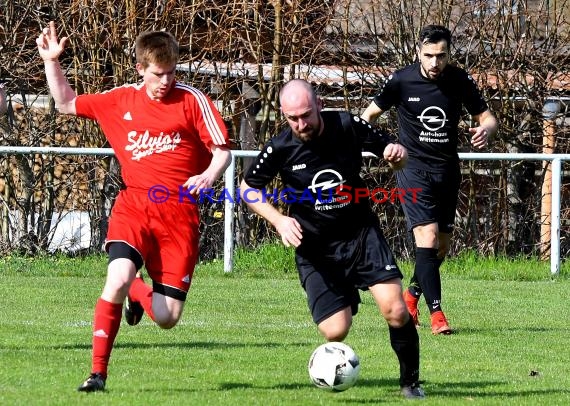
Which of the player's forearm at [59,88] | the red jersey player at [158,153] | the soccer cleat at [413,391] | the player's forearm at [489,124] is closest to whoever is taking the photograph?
the soccer cleat at [413,391]

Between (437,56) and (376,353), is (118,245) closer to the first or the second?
(376,353)

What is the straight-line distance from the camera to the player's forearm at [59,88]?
7.14m

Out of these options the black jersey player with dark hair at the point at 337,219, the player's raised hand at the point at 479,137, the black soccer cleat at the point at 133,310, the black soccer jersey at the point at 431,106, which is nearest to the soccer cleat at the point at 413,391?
the black jersey player with dark hair at the point at 337,219

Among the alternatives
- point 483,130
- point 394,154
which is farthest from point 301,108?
point 483,130

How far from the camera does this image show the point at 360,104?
15789 mm

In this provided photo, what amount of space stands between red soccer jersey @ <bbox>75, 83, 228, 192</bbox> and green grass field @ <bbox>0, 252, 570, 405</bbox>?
3.92 ft

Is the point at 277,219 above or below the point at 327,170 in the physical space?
below

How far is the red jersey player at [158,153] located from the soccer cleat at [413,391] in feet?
4.72

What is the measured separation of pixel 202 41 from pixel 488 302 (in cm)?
624

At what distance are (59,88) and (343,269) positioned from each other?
2.00 meters

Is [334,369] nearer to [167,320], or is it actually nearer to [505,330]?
[167,320]

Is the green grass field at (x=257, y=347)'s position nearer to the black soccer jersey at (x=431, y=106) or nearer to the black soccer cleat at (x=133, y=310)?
the black soccer cleat at (x=133, y=310)

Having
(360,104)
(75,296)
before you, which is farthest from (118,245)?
(360,104)

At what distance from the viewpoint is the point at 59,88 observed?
7.16 meters
